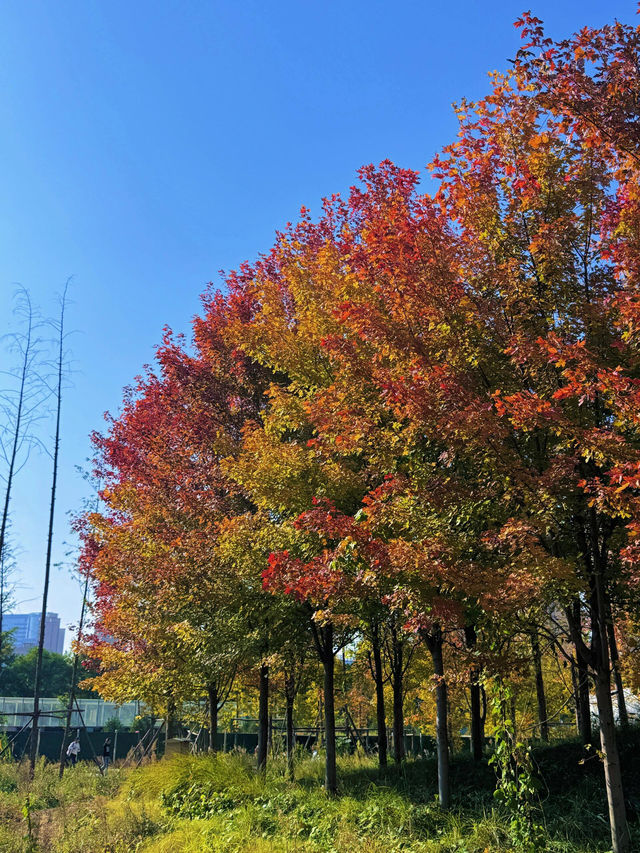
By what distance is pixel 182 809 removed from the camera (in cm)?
1085

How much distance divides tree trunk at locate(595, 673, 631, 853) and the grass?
0.69m

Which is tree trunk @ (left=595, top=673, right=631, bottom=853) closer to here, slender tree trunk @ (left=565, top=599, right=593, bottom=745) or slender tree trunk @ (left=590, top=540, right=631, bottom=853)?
slender tree trunk @ (left=590, top=540, right=631, bottom=853)

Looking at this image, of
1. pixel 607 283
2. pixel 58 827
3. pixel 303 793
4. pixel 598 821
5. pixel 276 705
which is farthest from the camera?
pixel 276 705

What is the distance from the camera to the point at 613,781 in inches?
246

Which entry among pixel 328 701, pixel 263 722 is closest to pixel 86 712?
pixel 263 722

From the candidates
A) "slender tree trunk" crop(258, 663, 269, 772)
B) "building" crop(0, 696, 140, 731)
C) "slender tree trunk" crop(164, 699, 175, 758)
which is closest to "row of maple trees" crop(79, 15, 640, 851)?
"slender tree trunk" crop(258, 663, 269, 772)

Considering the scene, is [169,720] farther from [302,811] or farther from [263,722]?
[302,811]

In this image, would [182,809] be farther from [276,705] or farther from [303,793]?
[276,705]

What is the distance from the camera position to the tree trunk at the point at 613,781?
605 centimetres

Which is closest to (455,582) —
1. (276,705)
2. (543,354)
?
(543,354)

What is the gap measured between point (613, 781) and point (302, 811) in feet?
16.7

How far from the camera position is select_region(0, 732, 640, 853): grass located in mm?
7609

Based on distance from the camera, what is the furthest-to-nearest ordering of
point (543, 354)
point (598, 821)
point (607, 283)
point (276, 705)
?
point (276, 705)
point (598, 821)
point (607, 283)
point (543, 354)

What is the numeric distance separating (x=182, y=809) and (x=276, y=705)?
17.4 meters
